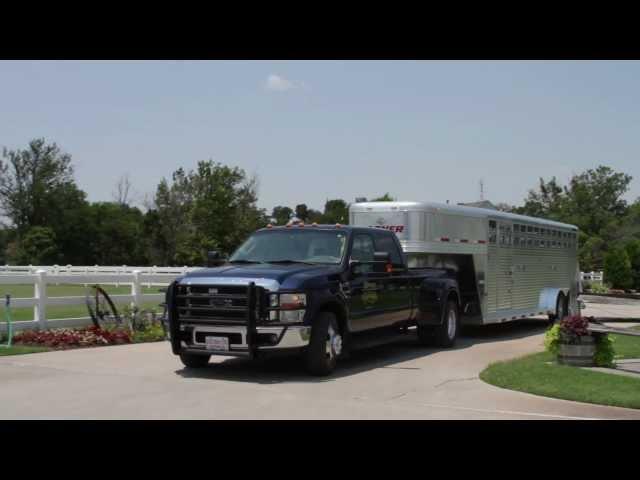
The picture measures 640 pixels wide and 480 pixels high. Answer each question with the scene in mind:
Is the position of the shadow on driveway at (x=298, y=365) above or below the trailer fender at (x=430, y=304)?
below

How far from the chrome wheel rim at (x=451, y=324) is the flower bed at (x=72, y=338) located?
5.86 m

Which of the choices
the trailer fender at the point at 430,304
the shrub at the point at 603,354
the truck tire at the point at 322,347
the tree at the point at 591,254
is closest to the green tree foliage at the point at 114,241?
the tree at the point at 591,254

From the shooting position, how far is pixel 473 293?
1574 centimetres

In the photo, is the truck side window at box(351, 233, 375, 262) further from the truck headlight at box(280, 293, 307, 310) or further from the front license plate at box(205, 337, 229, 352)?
the front license plate at box(205, 337, 229, 352)

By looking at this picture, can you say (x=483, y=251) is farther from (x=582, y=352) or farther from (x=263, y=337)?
(x=263, y=337)

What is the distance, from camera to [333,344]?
34.3ft

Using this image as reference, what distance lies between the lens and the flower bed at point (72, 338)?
42.7 ft

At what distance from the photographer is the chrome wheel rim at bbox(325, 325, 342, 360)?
1033 centimetres

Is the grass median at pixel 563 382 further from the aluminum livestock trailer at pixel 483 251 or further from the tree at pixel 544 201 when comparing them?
the tree at pixel 544 201

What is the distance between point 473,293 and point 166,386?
26.9 feet

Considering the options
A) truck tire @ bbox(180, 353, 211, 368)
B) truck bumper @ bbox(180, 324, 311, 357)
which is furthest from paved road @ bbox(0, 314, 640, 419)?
truck bumper @ bbox(180, 324, 311, 357)

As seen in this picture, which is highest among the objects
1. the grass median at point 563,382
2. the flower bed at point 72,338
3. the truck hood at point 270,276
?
the truck hood at point 270,276

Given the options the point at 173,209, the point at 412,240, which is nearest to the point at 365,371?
the point at 412,240

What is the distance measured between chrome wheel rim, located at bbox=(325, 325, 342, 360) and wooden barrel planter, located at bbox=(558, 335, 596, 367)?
131 inches
